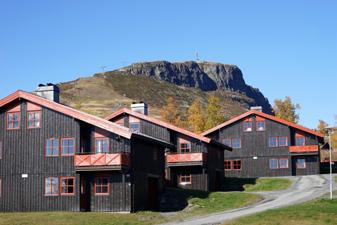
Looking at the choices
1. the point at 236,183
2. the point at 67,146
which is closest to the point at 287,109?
the point at 236,183

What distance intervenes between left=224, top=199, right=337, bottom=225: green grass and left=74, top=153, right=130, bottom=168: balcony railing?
10723 mm

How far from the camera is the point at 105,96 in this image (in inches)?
6555

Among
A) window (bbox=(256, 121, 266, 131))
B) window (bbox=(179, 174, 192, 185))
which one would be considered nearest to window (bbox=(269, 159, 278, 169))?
window (bbox=(256, 121, 266, 131))

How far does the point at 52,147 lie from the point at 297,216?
1955cm

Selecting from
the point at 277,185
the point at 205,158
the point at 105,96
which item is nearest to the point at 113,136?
the point at 205,158

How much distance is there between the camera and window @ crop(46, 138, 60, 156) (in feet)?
147

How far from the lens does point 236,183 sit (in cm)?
6378

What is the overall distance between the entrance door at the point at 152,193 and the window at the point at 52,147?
8.26 metres

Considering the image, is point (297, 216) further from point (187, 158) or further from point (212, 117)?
point (212, 117)

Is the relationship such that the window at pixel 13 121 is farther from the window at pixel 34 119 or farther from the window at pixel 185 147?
the window at pixel 185 147

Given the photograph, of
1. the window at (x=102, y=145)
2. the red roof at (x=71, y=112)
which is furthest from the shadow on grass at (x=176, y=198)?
the red roof at (x=71, y=112)

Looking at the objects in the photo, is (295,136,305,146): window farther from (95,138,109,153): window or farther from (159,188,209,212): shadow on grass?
(95,138,109,153): window

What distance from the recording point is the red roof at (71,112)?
1702 inches

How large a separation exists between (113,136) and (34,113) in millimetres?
6675
